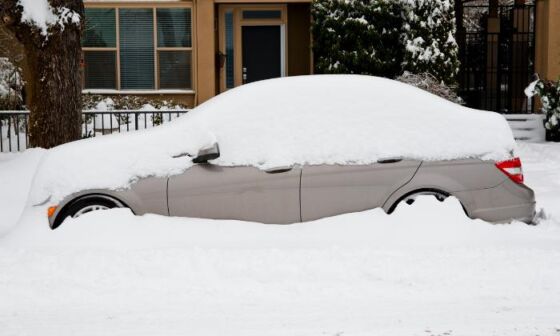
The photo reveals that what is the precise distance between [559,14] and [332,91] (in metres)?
12.6

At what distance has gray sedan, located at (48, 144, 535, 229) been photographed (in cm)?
696

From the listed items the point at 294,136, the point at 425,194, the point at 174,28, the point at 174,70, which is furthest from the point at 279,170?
the point at 174,28

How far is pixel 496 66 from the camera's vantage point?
63.5 feet

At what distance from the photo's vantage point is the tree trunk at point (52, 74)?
34.1 feet

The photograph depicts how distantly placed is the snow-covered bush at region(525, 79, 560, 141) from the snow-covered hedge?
1.76 m

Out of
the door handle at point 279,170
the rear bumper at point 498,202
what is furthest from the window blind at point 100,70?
the rear bumper at point 498,202

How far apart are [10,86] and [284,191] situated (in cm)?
1150

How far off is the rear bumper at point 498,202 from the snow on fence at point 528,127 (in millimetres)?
10055

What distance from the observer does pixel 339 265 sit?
620 centimetres

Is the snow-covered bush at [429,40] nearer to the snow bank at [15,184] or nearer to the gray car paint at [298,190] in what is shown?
the snow bank at [15,184]

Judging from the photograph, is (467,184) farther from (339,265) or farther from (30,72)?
(30,72)

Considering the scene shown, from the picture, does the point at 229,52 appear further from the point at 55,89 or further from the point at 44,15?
the point at 44,15

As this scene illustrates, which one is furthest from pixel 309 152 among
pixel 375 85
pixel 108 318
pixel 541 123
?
pixel 541 123

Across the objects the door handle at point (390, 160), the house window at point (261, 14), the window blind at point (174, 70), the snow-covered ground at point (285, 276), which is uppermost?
the house window at point (261, 14)
